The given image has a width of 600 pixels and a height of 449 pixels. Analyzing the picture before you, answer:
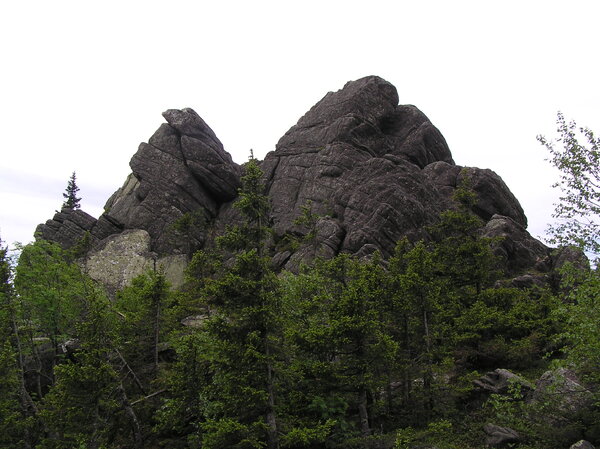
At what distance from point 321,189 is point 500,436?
Answer: 36.8 meters

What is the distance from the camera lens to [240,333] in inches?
776

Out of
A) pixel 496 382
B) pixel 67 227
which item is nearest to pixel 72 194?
pixel 67 227

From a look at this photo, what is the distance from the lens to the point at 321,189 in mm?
52281

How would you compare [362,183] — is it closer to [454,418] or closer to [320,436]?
[454,418]

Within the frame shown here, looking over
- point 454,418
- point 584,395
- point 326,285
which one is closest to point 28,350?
point 326,285

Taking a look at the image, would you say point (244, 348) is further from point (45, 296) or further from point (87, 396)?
point (45, 296)

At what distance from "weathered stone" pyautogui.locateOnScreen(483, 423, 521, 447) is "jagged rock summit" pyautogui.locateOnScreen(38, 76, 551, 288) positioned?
2120cm

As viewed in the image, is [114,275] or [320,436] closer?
[320,436]

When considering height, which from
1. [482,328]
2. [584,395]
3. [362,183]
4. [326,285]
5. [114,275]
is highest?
[362,183]

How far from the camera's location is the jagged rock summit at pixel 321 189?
144 feet

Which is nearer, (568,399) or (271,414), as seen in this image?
(568,399)

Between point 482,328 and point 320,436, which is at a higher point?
point 482,328

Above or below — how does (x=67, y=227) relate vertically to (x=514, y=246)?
above

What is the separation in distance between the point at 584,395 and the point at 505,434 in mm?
3695
